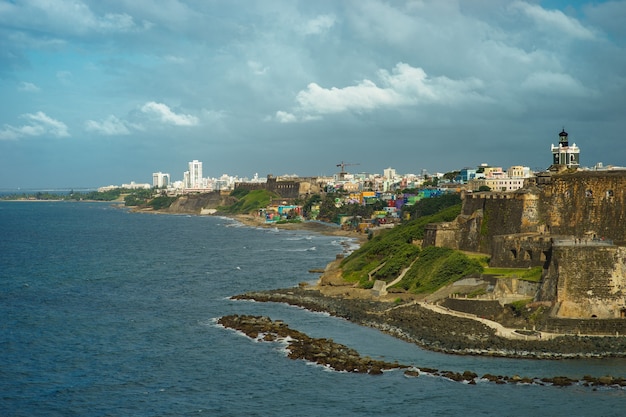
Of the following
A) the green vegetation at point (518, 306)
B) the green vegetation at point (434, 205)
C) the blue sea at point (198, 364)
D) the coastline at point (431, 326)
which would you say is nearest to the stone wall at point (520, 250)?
the green vegetation at point (518, 306)

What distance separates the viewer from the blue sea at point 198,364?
29.9 meters

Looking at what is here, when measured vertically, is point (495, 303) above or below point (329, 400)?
above

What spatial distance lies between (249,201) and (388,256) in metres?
117

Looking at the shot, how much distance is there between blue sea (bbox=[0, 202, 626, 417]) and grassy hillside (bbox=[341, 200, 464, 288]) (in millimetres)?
4333

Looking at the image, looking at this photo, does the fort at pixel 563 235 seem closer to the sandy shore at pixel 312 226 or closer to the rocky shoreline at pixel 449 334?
the rocky shoreline at pixel 449 334

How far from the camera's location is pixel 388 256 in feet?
187

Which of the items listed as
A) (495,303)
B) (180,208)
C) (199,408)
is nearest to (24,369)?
(199,408)

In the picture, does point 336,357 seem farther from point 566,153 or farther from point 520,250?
point 566,153

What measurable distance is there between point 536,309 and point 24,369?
75.3 ft

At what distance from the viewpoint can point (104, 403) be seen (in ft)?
102

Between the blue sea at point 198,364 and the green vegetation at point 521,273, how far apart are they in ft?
23.3

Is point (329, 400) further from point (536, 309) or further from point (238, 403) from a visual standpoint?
point (536, 309)

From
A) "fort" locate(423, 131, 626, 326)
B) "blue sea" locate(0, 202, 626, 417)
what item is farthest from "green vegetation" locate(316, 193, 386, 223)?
"fort" locate(423, 131, 626, 326)

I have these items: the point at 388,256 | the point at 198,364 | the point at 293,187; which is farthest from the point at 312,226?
the point at 198,364
